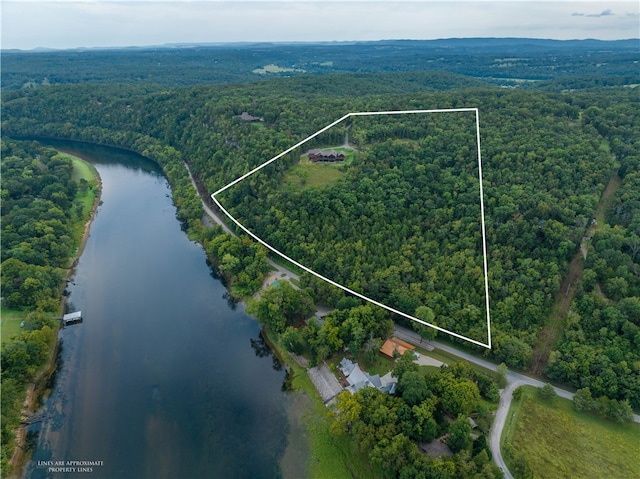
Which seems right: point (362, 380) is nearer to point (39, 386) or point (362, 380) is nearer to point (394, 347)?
point (394, 347)

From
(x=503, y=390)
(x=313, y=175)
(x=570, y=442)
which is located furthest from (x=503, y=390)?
(x=313, y=175)

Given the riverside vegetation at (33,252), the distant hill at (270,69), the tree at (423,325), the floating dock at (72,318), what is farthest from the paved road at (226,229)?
the distant hill at (270,69)

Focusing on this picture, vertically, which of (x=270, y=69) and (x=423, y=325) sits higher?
(x=270, y=69)

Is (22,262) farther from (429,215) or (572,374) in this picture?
(572,374)

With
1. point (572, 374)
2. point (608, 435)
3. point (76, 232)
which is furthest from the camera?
point (76, 232)

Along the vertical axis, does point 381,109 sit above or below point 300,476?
above

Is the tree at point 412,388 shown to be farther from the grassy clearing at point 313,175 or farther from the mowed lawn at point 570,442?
the grassy clearing at point 313,175

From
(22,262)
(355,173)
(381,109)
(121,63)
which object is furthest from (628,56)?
(121,63)
